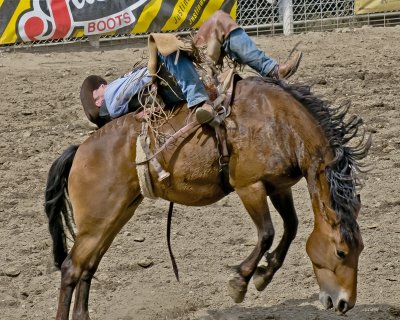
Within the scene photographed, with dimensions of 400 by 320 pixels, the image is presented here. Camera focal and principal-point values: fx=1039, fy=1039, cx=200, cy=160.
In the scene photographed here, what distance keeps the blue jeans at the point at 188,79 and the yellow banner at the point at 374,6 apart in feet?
25.9

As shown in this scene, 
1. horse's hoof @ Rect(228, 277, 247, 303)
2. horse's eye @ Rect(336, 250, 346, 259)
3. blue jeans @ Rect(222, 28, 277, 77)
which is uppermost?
blue jeans @ Rect(222, 28, 277, 77)

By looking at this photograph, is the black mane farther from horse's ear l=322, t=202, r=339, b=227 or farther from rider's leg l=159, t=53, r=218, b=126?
rider's leg l=159, t=53, r=218, b=126

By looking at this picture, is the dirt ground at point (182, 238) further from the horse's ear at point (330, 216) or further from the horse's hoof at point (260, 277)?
the horse's ear at point (330, 216)

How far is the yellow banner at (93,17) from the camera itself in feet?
41.7

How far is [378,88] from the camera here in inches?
423

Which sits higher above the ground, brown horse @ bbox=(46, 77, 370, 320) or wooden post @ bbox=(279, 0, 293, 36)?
wooden post @ bbox=(279, 0, 293, 36)

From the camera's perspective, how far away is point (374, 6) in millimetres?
13633

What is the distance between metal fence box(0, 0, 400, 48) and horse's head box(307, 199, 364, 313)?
7.91m

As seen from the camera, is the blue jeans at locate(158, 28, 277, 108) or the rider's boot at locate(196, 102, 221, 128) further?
the blue jeans at locate(158, 28, 277, 108)

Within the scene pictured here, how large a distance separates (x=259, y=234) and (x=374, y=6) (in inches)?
324

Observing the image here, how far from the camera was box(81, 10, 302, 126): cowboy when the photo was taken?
6113 mm

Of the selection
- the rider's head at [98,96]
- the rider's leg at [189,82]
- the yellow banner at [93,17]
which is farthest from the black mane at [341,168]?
the yellow banner at [93,17]

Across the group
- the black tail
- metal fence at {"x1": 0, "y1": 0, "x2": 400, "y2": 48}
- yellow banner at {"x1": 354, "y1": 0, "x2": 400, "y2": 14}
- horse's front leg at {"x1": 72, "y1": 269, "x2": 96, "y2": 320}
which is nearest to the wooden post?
metal fence at {"x1": 0, "y1": 0, "x2": 400, "y2": 48}

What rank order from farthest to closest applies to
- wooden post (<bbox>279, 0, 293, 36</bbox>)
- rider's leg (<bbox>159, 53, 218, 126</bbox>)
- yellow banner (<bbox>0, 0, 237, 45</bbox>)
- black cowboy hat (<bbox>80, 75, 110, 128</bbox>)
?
1. wooden post (<bbox>279, 0, 293, 36</bbox>)
2. yellow banner (<bbox>0, 0, 237, 45</bbox>)
3. black cowboy hat (<bbox>80, 75, 110, 128</bbox>)
4. rider's leg (<bbox>159, 53, 218, 126</bbox>)
